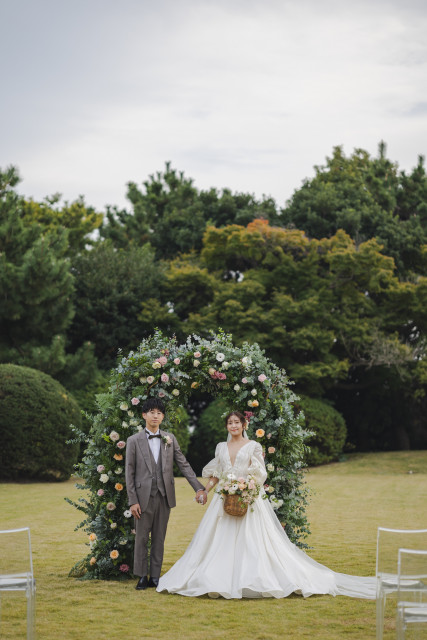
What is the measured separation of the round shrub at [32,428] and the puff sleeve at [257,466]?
431 inches

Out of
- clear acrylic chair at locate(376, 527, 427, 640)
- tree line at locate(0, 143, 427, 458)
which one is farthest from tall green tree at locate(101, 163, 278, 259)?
clear acrylic chair at locate(376, 527, 427, 640)

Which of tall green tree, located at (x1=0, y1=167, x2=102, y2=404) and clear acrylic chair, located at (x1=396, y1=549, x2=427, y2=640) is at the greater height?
tall green tree, located at (x1=0, y1=167, x2=102, y2=404)

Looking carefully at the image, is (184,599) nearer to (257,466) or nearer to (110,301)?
(257,466)

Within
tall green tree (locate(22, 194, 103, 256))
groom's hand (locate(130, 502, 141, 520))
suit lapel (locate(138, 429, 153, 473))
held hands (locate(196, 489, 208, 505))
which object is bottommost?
groom's hand (locate(130, 502, 141, 520))

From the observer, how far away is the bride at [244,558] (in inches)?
262

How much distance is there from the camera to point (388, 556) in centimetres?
536

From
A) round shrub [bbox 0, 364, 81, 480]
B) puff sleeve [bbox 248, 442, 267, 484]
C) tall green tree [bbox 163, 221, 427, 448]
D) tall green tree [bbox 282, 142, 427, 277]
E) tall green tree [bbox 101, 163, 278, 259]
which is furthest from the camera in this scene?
tall green tree [bbox 101, 163, 278, 259]

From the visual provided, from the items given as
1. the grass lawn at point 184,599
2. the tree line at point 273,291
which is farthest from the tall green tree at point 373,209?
the grass lawn at point 184,599

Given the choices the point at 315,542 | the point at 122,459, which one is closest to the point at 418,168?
the point at 315,542

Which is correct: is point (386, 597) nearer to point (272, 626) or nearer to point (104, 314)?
point (272, 626)

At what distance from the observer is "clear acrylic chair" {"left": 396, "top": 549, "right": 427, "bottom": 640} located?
185 inches

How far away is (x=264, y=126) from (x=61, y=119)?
16.3ft

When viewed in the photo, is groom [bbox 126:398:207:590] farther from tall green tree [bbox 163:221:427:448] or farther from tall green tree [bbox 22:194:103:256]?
tall green tree [bbox 22:194:103:256]

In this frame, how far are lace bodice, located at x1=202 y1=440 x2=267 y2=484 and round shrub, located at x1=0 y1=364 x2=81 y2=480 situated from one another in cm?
1073
